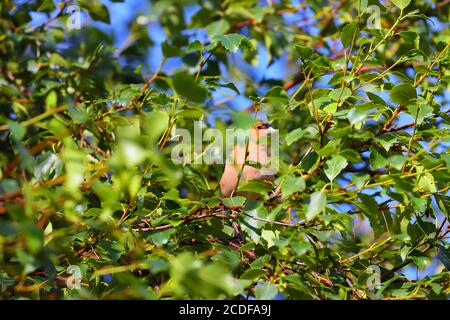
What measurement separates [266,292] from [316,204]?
0.33 m

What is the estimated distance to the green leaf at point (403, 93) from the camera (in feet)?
7.01

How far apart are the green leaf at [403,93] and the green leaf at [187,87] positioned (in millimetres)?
806

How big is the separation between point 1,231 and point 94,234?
816 mm

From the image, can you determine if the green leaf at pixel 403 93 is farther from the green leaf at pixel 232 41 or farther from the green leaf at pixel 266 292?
the green leaf at pixel 266 292

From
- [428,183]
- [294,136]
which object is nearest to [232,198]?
[294,136]

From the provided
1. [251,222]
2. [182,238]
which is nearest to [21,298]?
[182,238]

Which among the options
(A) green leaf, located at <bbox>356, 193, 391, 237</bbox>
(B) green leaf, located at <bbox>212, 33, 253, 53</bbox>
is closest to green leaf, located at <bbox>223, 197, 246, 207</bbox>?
(A) green leaf, located at <bbox>356, 193, 391, 237</bbox>

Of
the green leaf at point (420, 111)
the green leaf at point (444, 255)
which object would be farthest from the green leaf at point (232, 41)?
the green leaf at point (444, 255)

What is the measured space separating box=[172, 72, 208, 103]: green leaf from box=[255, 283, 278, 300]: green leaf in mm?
627

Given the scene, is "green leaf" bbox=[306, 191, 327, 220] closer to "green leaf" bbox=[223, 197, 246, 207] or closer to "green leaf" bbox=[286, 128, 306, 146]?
"green leaf" bbox=[223, 197, 246, 207]

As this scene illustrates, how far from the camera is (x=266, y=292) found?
1.88 metres

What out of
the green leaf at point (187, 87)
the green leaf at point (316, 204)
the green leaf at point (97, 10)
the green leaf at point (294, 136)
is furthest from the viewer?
the green leaf at point (97, 10)

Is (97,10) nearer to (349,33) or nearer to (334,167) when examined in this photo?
(349,33)

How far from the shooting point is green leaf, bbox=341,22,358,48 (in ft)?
7.70
